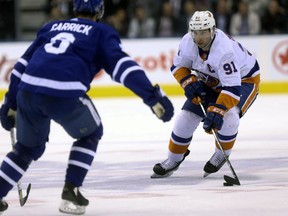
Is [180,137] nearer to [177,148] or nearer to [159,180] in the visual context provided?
[177,148]

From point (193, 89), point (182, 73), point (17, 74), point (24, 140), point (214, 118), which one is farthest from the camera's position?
point (182, 73)

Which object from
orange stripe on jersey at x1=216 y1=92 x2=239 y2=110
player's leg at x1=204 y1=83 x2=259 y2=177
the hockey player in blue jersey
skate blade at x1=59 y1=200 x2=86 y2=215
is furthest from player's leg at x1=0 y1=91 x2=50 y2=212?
player's leg at x1=204 y1=83 x2=259 y2=177

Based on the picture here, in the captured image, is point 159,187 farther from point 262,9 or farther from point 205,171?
point 262,9

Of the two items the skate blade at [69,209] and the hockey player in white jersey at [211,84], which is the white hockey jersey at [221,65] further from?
the skate blade at [69,209]

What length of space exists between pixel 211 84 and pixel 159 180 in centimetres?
65

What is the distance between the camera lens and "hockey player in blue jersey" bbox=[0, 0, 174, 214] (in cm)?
441

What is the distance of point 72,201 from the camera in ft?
15.0

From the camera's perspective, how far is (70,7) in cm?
1309

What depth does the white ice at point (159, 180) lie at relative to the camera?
4824 mm

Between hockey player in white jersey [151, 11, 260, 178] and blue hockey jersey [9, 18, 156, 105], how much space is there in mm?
1312

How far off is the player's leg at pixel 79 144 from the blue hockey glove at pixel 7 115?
0.96ft

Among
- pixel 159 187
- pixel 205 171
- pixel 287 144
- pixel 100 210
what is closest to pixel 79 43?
pixel 100 210

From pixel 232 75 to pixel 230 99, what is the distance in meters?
0.14

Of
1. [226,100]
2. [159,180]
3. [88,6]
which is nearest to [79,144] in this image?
[88,6]
